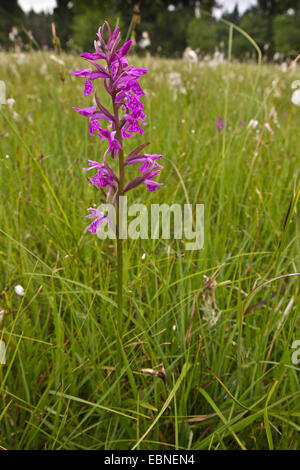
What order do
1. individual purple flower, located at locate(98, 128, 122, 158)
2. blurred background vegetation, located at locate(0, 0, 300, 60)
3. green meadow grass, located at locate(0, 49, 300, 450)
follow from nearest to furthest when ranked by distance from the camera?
individual purple flower, located at locate(98, 128, 122, 158) < green meadow grass, located at locate(0, 49, 300, 450) < blurred background vegetation, located at locate(0, 0, 300, 60)

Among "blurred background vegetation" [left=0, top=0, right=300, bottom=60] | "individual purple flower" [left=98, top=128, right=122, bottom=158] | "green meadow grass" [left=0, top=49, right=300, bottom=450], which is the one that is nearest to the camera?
"individual purple flower" [left=98, top=128, right=122, bottom=158]

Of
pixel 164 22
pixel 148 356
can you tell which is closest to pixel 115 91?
pixel 148 356

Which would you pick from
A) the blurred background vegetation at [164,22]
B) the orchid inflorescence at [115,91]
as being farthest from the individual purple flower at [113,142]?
the blurred background vegetation at [164,22]

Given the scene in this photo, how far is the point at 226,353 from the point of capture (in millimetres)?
1343

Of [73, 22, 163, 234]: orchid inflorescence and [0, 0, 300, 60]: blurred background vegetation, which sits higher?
[0, 0, 300, 60]: blurred background vegetation

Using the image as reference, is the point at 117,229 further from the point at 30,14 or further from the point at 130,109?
the point at 30,14

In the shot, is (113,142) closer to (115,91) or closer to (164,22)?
(115,91)

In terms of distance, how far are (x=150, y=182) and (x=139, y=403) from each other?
2.32 feet

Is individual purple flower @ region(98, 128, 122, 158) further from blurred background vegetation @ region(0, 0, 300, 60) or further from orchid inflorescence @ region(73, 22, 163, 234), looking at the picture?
blurred background vegetation @ region(0, 0, 300, 60)

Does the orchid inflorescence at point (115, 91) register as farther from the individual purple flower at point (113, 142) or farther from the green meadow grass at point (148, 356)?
the green meadow grass at point (148, 356)

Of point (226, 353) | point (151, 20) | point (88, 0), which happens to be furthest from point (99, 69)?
point (151, 20)

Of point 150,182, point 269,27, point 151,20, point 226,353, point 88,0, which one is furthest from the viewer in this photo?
point 151,20

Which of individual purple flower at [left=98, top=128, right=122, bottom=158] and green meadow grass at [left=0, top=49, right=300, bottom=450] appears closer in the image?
individual purple flower at [left=98, top=128, right=122, bottom=158]

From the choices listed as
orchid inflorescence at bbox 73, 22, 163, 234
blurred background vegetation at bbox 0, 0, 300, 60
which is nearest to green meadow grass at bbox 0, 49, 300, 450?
orchid inflorescence at bbox 73, 22, 163, 234
